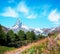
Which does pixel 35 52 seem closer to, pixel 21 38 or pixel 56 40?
pixel 56 40

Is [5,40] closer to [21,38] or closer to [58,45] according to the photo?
[21,38]

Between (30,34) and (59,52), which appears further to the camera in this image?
(30,34)

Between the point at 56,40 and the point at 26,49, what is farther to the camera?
the point at 56,40

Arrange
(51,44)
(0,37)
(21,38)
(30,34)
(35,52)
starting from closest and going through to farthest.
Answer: (35,52)
(51,44)
(0,37)
(21,38)
(30,34)

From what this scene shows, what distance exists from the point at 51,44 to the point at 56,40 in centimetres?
114

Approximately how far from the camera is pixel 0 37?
88125 mm

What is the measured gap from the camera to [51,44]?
63.6ft

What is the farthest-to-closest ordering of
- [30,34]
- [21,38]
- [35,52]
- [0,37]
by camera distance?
[30,34] < [21,38] < [0,37] < [35,52]

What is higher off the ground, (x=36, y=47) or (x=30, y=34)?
(x=30, y=34)

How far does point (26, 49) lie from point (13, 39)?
75.3m

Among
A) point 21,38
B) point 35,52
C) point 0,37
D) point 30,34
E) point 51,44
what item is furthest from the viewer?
point 30,34

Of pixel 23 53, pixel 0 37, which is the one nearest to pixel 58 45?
pixel 23 53

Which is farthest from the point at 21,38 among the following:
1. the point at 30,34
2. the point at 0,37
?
the point at 0,37

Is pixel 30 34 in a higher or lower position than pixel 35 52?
higher
